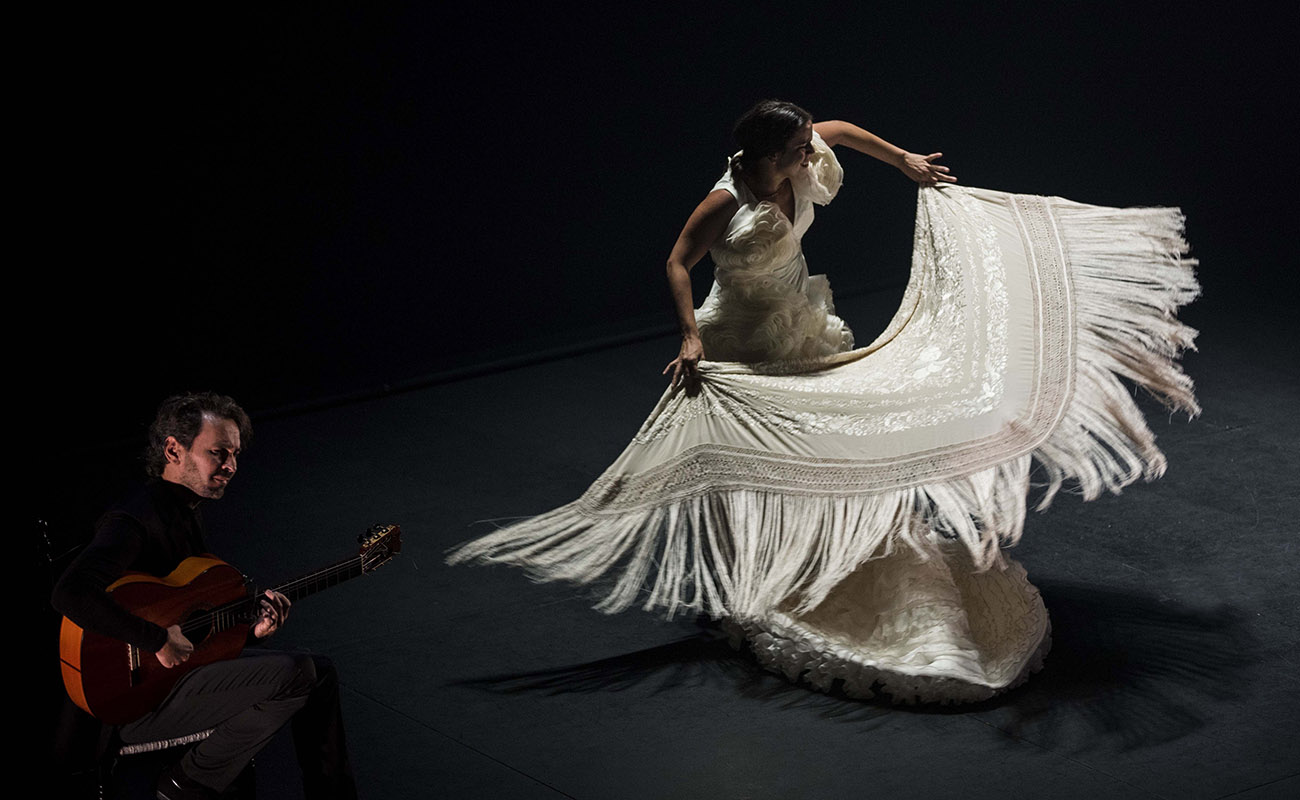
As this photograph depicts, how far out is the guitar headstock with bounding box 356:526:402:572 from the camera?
2963mm

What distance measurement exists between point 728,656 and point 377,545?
Result: 1077mm

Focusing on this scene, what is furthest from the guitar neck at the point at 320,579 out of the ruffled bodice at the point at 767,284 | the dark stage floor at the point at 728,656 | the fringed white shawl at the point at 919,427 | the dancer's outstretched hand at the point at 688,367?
the ruffled bodice at the point at 767,284

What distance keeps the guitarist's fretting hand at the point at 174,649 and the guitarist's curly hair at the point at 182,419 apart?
12.1 inches

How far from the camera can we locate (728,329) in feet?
12.9

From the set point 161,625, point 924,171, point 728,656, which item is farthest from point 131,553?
point 924,171

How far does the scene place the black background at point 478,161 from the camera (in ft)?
17.5

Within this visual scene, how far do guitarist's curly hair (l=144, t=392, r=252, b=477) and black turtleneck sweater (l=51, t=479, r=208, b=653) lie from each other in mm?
46

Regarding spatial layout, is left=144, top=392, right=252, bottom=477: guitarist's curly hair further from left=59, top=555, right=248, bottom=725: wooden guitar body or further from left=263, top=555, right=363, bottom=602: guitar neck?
left=263, top=555, right=363, bottom=602: guitar neck

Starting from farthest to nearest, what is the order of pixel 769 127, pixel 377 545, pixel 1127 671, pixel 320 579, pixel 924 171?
pixel 924 171, pixel 769 127, pixel 1127 671, pixel 377 545, pixel 320 579

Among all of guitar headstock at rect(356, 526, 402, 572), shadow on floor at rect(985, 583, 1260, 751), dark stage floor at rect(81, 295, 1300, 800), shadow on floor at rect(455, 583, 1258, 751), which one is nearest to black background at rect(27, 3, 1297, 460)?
dark stage floor at rect(81, 295, 1300, 800)

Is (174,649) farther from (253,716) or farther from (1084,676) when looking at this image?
(1084,676)

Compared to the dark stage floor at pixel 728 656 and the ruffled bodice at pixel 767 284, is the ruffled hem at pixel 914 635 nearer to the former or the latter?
the dark stage floor at pixel 728 656

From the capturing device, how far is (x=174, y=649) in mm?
2654

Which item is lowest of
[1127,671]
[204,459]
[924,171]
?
[1127,671]
